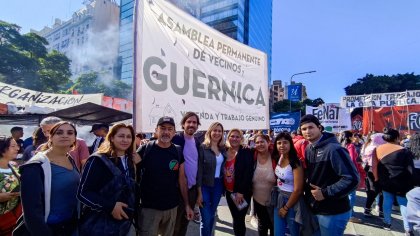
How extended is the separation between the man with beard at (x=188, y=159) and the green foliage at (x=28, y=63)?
29.7 meters

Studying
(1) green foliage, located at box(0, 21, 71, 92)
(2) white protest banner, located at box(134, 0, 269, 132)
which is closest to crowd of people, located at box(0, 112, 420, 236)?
(2) white protest banner, located at box(134, 0, 269, 132)

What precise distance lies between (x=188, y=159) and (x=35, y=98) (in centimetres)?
1043

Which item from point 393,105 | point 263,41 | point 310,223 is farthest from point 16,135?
point 263,41

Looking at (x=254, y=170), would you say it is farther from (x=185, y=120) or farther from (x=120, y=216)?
(x=120, y=216)

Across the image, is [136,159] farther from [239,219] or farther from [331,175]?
[331,175]

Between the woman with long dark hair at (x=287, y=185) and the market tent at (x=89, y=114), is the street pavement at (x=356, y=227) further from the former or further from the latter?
the market tent at (x=89, y=114)

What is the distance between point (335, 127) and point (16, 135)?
1038cm

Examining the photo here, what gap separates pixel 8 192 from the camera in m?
2.35

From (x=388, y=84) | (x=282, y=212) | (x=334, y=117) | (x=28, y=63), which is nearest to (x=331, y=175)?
(x=282, y=212)

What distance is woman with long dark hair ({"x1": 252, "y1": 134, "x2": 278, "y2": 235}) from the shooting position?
3.40 metres

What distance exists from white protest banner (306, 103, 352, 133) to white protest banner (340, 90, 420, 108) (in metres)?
2.78

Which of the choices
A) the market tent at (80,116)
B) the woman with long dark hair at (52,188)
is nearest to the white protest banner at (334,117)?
the market tent at (80,116)

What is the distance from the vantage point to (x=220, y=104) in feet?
13.9

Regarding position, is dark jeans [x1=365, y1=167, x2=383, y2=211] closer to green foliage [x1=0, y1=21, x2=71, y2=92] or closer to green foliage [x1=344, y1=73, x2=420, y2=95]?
green foliage [x1=0, y1=21, x2=71, y2=92]
